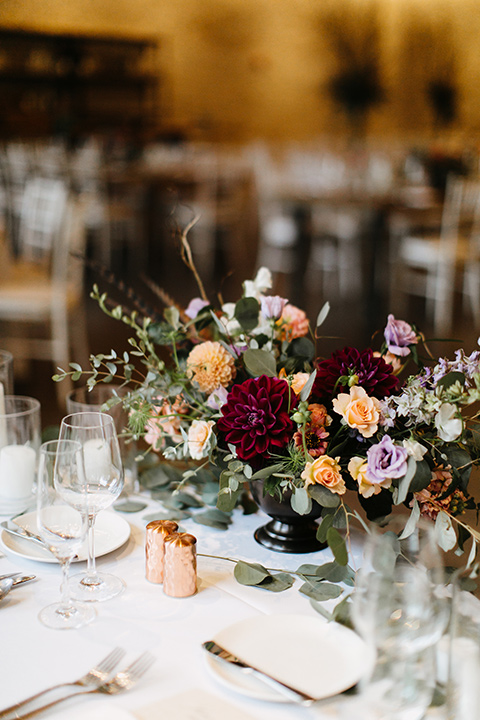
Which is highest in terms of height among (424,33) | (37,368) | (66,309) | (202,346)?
(424,33)

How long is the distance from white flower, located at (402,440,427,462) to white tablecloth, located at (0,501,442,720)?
0.22 meters

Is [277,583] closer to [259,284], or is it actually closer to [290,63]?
[259,284]

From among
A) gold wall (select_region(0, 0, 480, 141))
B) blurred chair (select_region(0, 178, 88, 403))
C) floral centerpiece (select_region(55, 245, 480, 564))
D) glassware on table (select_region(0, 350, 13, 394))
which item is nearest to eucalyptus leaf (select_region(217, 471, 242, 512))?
floral centerpiece (select_region(55, 245, 480, 564))

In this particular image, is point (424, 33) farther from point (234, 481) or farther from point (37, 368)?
point (234, 481)

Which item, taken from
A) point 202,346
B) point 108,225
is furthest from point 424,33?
point 202,346

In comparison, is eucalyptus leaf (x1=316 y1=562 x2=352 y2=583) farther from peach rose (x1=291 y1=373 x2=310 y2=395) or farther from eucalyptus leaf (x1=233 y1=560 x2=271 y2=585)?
peach rose (x1=291 y1=373 x2=310 y2=395)

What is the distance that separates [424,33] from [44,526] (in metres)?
10.0

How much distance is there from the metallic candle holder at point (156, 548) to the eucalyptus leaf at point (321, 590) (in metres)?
0.18

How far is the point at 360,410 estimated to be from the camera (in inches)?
36.3

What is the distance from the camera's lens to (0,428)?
1.13 meters

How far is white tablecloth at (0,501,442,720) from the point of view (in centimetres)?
70

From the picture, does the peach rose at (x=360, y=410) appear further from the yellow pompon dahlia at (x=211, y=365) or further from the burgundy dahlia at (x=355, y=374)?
the yellow pompon dahlia at (x=211, y=365)

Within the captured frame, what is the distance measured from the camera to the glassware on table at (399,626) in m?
0.58

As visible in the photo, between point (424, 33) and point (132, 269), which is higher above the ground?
point (424, 33)
